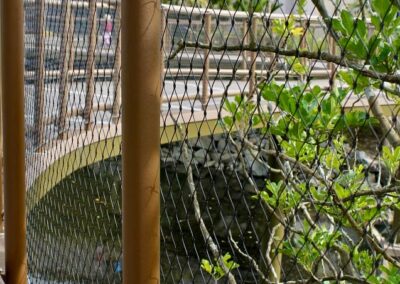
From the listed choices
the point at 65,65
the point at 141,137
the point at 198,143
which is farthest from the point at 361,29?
the point at 65,65

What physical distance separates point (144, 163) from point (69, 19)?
2.19 meters

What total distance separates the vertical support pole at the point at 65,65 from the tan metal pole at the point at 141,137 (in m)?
2.04

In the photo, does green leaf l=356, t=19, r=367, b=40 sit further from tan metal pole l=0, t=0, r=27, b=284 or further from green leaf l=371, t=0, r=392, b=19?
tan metal pole l=0, t=0, r=27, b=284

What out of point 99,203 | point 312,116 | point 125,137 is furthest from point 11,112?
point 312,116

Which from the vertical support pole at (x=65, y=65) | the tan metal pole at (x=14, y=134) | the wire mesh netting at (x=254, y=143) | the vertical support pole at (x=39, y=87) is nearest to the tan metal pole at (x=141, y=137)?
the wire mesh netting at (x=254, y=143)

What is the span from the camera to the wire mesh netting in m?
1.53

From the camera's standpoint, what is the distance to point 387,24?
4.51ft

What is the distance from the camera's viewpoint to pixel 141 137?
1.50 meters

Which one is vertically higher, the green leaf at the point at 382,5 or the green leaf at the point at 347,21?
the green leaf at the point at 382,5

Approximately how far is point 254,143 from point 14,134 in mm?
842

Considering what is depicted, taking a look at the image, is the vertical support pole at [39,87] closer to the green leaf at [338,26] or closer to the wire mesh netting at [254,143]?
the wire mesh netting at [254,143]

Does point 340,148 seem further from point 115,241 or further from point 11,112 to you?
point 11,112

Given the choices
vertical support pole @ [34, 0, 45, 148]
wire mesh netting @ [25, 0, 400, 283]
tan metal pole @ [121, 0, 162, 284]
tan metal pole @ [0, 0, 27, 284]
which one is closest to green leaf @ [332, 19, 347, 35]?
wire mesh netting @ [25, 0, 400, 283]

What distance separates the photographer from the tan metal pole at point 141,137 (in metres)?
1.48
